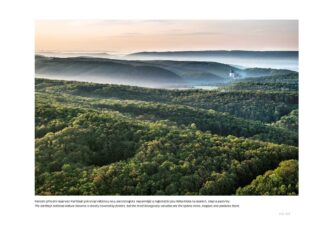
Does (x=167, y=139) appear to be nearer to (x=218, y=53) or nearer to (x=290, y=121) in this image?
(x=218, y=53)

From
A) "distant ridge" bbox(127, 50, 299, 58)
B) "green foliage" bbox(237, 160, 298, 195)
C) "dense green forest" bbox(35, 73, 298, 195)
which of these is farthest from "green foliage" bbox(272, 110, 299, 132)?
"distant ridge" bbox(127, 50, 299, 58)

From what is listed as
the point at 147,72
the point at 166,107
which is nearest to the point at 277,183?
the point at 166,107

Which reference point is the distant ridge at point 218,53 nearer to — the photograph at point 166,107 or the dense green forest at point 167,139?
the photograph at point 166,107

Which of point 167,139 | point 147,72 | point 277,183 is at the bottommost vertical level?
point 277,183

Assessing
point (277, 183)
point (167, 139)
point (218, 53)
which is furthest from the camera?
point (218, 53)

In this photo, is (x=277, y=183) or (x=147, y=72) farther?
(x=147, y=72)

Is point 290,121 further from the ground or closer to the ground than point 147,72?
→ closer to the ground
